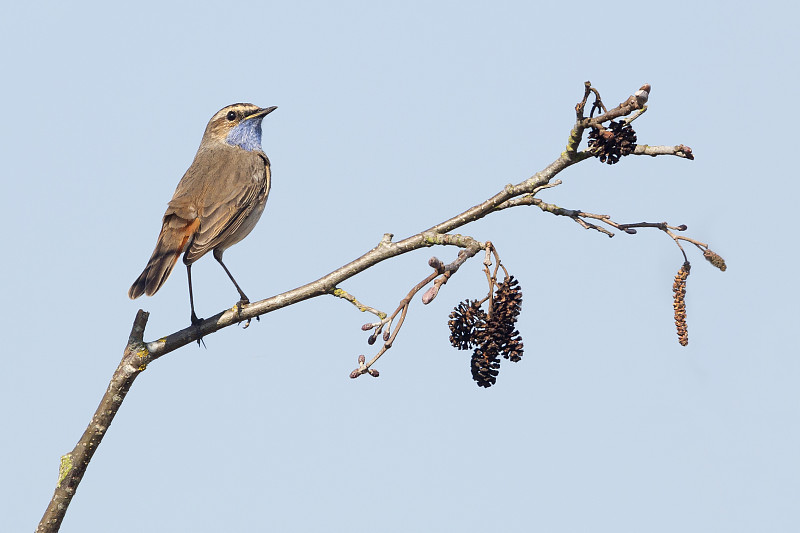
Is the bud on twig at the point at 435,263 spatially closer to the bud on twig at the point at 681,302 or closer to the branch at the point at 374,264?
the branch at the point at 374,264

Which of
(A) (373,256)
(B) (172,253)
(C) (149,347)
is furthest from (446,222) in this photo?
(B) (172,253)

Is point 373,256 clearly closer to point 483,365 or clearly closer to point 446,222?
point 446,222

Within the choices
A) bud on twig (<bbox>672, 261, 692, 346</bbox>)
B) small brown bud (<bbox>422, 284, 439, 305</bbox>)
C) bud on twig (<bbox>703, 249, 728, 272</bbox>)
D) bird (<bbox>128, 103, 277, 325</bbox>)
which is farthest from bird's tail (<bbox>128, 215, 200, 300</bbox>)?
bud on twig (<bbox>703, 249, 728, 272</bbox>)

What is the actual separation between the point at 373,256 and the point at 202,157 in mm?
5384

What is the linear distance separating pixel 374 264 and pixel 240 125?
576 cm

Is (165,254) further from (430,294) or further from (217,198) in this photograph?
(430,294)

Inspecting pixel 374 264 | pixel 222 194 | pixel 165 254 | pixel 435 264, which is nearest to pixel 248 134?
pixel 222 194

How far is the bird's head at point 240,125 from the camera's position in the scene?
10148 mm

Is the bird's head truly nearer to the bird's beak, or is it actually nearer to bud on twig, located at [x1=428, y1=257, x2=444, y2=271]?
the bird's beak

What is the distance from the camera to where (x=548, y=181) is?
16.0 ft

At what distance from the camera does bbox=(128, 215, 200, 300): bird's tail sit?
23.4 ft

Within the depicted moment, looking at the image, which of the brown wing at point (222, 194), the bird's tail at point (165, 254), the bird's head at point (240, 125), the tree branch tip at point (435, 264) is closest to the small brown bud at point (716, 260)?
the tree branch tip at point (435, 264)

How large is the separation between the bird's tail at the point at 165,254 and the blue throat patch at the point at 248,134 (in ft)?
7.79

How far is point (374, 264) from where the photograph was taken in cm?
502
